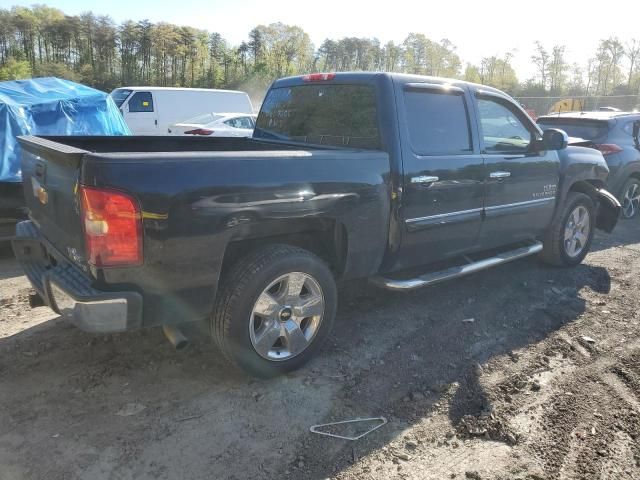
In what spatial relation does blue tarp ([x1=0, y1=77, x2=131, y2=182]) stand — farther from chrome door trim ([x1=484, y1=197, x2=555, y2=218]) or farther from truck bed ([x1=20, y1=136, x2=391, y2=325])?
chrome door trim ([x1=484, y1=197, x2=555, y2=218])

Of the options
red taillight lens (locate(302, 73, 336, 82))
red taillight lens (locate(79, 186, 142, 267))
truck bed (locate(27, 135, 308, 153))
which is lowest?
red taillight lens (locate(79, 186, 142, 267))

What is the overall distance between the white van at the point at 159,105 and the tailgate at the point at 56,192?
1281 cm

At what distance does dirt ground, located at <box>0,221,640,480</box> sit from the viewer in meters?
2.63

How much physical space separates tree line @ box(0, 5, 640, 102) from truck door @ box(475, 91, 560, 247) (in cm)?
3361

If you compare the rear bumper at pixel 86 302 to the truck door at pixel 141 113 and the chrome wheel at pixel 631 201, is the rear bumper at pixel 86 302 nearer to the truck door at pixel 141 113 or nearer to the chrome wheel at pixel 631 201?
the chrome wheel at pixel 631 201

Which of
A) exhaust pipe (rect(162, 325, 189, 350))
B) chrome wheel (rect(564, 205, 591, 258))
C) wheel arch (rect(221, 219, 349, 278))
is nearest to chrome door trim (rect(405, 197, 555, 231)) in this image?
wheel arch (rect(221, 219, 349, 278))

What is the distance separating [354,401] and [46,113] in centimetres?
575

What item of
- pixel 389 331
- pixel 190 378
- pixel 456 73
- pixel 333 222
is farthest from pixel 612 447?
pixel 456 73

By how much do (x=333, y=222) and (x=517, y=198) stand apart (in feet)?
7.27

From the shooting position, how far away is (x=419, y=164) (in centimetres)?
389

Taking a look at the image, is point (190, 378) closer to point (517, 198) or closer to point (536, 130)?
point (517, 198)

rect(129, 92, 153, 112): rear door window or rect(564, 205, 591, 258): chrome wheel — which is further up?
rect(129, 92, 153, 112): rear door window

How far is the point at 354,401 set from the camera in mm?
3174

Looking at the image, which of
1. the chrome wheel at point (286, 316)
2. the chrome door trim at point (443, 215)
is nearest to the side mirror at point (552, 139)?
the chrome door trim at point (443, 215)
